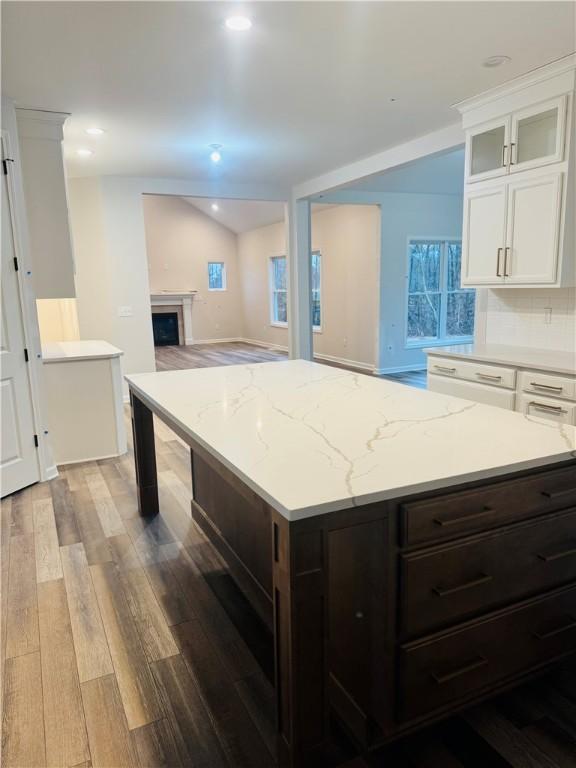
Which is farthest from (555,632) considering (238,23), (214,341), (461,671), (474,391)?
(214,341)

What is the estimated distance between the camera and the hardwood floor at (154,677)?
4.85 ft

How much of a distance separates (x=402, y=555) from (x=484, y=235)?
2883mm

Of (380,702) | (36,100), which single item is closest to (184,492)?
(380,702)

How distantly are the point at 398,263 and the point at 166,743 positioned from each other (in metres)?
7.19

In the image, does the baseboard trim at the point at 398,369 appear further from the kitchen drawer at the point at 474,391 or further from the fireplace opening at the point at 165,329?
the fireplace opening at the point at 165,329

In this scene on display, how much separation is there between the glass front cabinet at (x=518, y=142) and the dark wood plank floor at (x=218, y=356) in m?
4.19

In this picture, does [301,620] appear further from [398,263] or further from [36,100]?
[398,263]

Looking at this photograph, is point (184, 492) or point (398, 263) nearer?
point (184, 492)

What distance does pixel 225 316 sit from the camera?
12867 millimetres

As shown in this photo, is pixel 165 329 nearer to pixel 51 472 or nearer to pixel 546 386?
pixel 51 472

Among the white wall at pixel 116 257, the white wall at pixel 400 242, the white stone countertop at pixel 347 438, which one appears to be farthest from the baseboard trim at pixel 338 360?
the white stone countertop at pixel 347 438

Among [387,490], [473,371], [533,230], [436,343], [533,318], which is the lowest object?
[436,343]

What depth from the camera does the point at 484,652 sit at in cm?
149

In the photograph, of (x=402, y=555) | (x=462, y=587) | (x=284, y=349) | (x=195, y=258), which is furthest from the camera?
(x=195, y=258)
